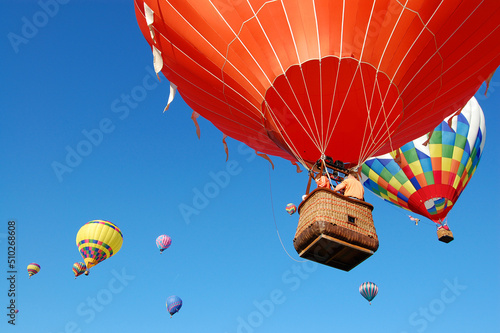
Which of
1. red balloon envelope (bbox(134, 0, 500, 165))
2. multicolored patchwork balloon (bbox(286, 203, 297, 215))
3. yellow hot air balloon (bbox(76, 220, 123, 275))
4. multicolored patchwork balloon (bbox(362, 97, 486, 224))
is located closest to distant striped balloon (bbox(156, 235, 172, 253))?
yellow hot air balloon (bbox(76, 220, 123, 275))

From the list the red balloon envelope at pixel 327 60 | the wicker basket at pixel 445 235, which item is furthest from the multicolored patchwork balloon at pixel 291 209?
the red balloon envelope at pixel 327 60

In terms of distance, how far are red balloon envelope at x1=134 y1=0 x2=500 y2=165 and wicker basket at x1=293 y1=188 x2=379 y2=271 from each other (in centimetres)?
116

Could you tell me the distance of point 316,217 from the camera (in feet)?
17.5

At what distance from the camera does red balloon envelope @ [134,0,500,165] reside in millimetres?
5785

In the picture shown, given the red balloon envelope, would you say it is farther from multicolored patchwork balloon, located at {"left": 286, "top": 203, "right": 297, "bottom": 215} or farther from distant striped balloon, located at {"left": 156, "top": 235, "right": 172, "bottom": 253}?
distant striped balloon, located at {"left": 156, "top": 235, "right": 172, "bottom": 253}

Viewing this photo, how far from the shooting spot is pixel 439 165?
12500 mm

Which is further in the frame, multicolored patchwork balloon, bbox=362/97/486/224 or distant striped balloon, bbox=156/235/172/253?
distant striped balloon, bbox=156/235/172/253

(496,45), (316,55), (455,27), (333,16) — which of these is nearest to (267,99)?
(316,55)

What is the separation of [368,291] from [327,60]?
1319cm

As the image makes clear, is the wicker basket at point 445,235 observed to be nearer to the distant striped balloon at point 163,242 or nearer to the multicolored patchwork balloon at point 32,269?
the distant striped balloon at point 163,242

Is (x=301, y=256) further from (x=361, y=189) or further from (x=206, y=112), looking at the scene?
(x=206, y=112)

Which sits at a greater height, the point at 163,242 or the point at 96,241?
the point at 163,242

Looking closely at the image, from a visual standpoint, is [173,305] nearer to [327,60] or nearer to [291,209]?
[291,209]

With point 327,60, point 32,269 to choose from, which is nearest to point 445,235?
point 327,60
